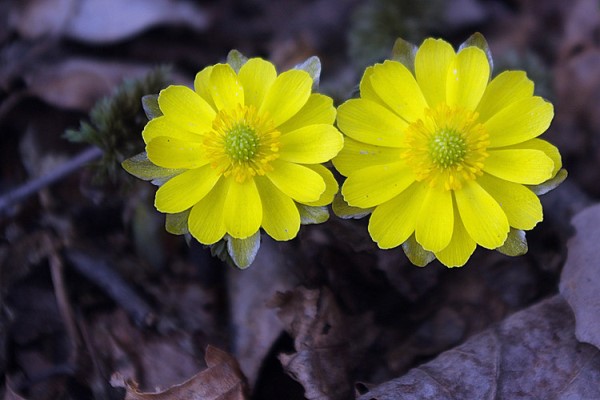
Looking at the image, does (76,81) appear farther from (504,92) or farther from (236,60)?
(504,92)

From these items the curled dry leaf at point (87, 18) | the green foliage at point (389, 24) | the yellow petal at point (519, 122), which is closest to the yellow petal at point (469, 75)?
the yellow petal at point (519, 122)

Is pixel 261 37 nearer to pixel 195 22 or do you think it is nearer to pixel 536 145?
pixel 195 22

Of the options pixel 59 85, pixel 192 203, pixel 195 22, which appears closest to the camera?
pixel 192 203

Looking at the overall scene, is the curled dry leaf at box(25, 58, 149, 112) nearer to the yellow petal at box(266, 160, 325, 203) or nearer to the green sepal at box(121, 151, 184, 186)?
the green sepal at box(121, 151, 184, 186)

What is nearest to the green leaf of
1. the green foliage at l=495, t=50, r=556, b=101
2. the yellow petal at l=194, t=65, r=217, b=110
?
the yellow petal at l=194, t=65, r=217, b=110

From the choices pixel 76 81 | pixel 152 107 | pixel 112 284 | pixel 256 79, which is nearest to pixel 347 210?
pixel 256 79

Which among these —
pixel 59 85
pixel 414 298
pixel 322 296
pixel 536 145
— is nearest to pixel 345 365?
pixel 322 296

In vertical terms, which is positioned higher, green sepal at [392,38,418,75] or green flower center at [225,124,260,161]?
green sepal at [392,38,418,75]
